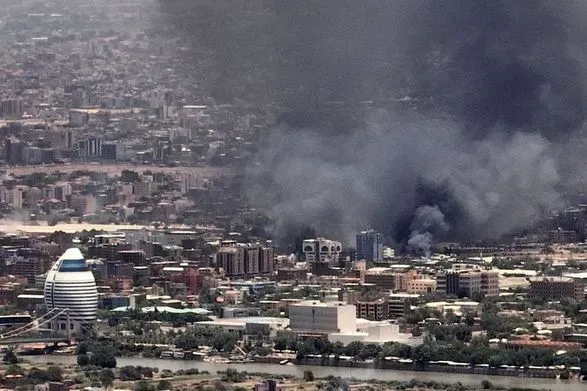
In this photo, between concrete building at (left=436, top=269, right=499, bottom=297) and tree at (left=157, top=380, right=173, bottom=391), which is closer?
tree at (left=157, top=380, right=173, bottom=391)

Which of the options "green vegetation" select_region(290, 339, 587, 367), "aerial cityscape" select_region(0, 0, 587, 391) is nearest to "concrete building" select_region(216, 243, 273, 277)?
"aerial cityscape" select_region(0, 0, 587, 391)

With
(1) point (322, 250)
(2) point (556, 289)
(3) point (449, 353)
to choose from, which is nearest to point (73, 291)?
(1) point (322, 250)

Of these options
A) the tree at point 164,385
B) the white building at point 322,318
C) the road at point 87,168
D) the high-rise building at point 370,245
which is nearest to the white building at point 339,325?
the white building at point 322,318

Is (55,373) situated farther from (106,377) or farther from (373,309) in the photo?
(373,309)

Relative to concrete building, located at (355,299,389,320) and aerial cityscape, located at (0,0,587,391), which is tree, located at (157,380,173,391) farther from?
concrete building, located at (355,299,389,320)

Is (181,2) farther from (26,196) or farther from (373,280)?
(373,280)

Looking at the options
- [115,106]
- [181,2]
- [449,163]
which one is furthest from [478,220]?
[115,106]
